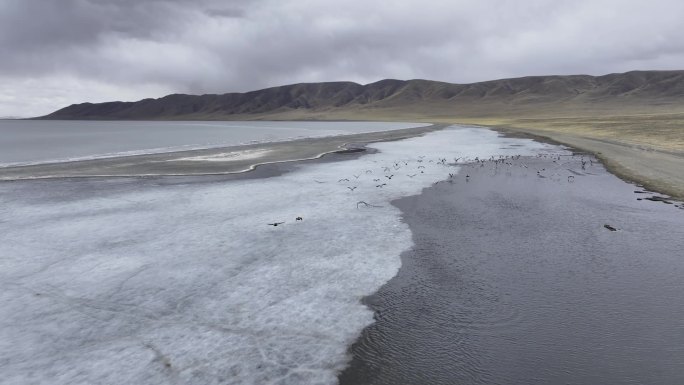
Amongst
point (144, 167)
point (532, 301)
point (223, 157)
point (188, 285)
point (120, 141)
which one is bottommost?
point (532, 301)

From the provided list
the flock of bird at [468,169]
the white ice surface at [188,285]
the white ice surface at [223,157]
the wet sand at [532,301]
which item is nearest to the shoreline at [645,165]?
the flock of bird at [468,169]

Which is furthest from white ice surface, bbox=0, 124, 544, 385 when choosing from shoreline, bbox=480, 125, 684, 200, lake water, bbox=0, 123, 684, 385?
shoreline, bbox=480, 125, 684, 200

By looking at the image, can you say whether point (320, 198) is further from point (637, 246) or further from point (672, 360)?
point (672, 360)

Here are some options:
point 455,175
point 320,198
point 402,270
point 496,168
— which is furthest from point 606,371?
point 496,168

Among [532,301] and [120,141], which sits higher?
[120,141]

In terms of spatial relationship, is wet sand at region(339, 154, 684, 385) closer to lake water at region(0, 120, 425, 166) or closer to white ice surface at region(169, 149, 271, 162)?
white ice surface at region(169, 149, 271, 162)

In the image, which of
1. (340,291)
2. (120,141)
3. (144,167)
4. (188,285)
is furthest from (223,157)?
(120,141)

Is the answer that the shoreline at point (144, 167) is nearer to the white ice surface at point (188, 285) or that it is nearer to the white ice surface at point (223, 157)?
the white ice surface at point (223, 157)

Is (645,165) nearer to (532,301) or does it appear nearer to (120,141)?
(532,301)
